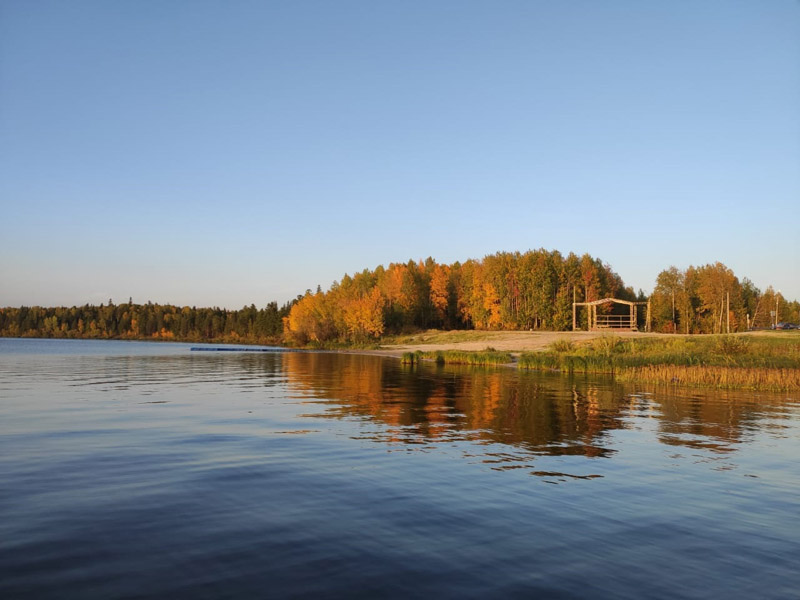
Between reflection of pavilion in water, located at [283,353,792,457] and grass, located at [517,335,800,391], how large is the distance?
3.76 m

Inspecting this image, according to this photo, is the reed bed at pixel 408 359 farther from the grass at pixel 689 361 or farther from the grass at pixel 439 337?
the grass at pixel 439 337

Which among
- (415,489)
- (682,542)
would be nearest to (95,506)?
(415,489)

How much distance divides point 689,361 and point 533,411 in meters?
21.6

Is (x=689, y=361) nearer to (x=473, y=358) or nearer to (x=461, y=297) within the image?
(x=473, y=358)

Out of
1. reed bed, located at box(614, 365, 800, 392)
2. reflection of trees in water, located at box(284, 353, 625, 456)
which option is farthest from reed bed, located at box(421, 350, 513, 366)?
reed bed, located at box(614, 365, 800, 392)

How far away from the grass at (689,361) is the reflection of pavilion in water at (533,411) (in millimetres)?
3765

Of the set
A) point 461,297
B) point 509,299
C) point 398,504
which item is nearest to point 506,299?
point 509,299

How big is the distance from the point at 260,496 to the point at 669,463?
11.0 metres

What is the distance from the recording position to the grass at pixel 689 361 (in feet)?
114

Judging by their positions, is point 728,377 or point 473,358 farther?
point 473,358

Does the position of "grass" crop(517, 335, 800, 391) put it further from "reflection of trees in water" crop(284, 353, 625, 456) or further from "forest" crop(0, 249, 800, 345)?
"forest" crop(0, 249, 800, 345)

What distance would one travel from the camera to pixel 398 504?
37.5 feet

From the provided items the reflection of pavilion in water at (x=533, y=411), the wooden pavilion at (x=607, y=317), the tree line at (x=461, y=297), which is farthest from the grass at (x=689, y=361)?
the tree line at (x=461, y=297)

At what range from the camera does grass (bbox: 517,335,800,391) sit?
34750 mm
